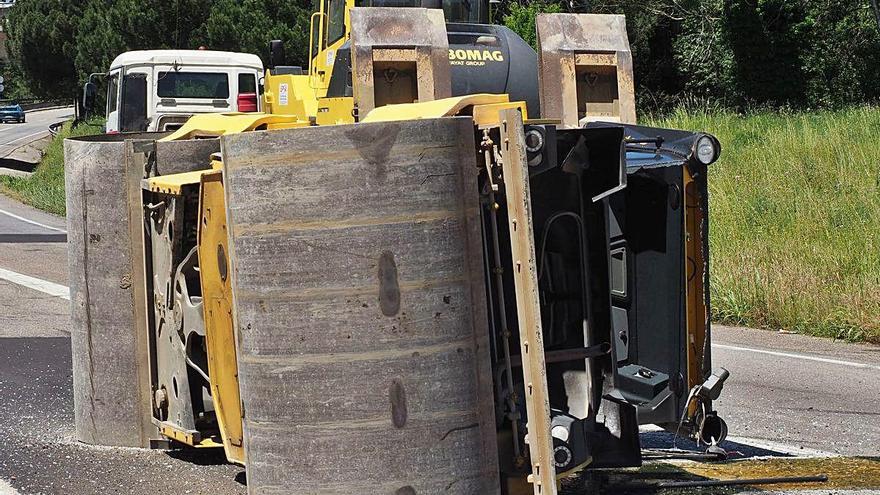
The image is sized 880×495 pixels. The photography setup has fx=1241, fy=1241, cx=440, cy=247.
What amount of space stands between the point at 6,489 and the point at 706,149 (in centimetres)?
353

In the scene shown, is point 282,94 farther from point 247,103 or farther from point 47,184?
point 47,184

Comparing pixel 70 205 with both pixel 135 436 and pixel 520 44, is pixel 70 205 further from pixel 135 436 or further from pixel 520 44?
pixel 520 44

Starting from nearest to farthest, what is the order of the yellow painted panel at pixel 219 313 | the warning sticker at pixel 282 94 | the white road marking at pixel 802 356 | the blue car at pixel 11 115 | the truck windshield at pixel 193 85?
the yellow painted panel at pixel 219 313
the white road marking at pixel 802 356
the warning sticker at pixel 282 94
the truck windshield at pixel 193 85
the blue car at pixel 11 115

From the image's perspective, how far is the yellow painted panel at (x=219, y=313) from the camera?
5141 mm

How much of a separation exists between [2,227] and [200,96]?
473 centimetres

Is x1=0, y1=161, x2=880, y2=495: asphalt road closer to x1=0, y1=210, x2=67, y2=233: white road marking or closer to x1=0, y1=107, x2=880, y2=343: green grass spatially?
x1=0, y1=107, x2=880, y2=343: green grass

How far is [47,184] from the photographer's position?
31.5 meters

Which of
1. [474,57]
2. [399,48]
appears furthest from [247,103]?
[399,48]

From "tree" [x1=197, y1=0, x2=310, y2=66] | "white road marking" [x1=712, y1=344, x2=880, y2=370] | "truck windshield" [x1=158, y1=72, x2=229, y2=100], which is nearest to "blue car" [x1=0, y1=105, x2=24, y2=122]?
"tree" [x1=197, y1=0, x2=310, y2=66]

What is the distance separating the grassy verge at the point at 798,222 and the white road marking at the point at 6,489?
24.3 feet

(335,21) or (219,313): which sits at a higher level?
(335,21)

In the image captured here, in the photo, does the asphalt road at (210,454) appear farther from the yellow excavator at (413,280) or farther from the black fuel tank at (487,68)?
the black fuel tank at (487,68)

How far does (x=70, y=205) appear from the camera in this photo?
6574mm

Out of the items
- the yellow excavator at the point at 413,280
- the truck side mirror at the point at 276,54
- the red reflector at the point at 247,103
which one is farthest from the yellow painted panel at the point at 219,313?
the red reflector at the point at 247,103
